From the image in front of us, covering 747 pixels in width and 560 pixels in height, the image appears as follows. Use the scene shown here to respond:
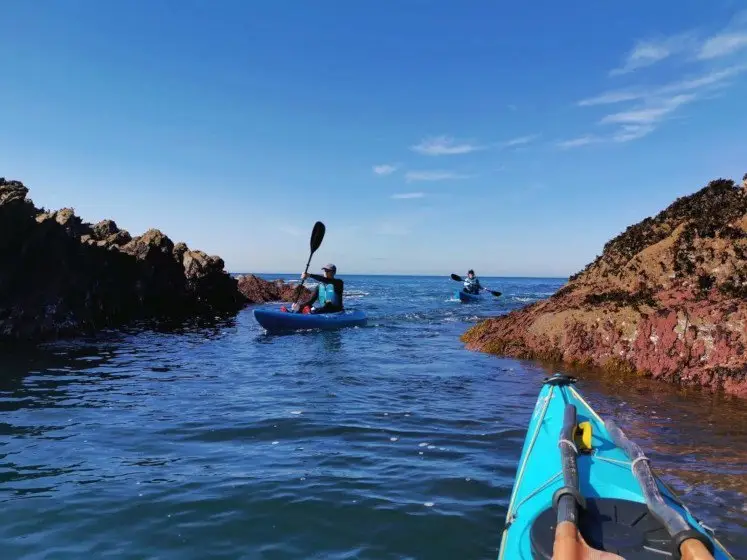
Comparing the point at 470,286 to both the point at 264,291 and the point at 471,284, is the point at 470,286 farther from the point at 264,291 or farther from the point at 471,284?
the point at 264,291

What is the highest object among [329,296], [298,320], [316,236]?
[316,236]

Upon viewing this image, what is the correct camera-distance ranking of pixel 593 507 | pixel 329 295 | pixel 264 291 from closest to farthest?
1. pixel 593 507
2. pixel 329 295
3. pixel 264 291

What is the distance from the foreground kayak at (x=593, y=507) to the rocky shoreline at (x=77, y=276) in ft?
50.0

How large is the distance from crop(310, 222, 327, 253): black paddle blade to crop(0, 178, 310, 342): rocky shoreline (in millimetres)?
7976

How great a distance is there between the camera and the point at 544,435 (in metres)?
4.52

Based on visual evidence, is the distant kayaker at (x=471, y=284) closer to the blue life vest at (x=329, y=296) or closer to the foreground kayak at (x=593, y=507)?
the blue life vest at (x=329, y=296)

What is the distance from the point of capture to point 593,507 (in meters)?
3.19

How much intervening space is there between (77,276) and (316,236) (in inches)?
334

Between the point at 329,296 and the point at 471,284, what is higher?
the point at 471,284

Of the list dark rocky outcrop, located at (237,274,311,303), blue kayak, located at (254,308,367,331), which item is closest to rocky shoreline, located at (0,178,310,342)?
blue kayak, located at (254,308,367,331)

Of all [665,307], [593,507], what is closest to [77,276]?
Answer: [665,307]

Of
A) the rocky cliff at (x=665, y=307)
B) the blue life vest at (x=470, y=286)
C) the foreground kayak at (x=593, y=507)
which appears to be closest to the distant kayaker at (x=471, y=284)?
the blue life vest at (x=470, y=286)

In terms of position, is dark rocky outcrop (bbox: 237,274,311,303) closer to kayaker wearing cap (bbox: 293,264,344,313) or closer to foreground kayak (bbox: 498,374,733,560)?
kayaker wearing cap (bbox: 293,264,344,313)

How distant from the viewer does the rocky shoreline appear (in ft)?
48.0
